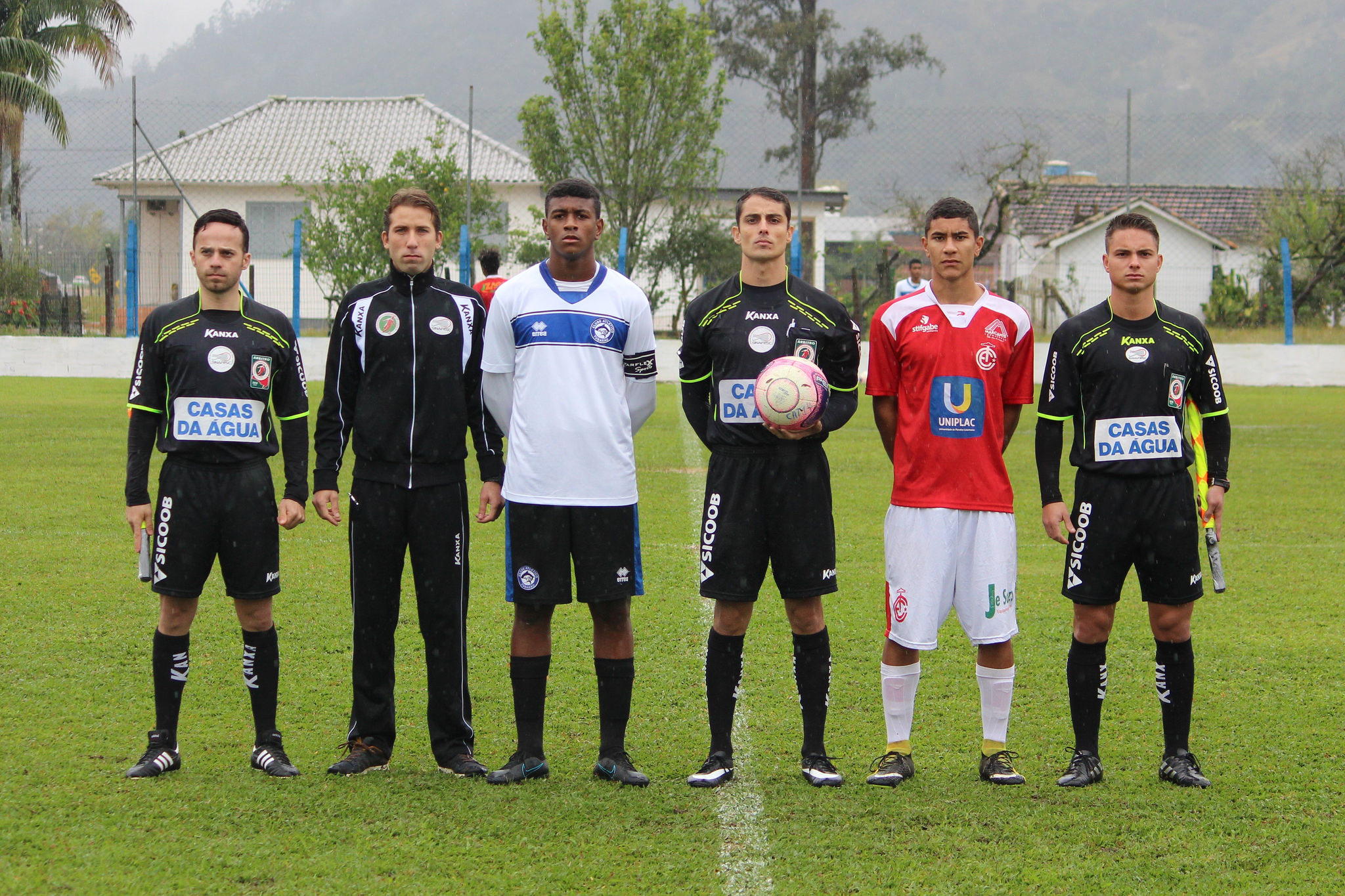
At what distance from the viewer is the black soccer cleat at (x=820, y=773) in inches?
163

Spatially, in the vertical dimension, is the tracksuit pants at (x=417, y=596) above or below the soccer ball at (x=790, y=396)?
below

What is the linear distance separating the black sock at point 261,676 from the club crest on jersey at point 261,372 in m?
0.85

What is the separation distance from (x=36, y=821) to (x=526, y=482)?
1.75 m

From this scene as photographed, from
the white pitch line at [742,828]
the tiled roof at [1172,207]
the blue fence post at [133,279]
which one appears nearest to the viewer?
the white pitch line at [742,828]

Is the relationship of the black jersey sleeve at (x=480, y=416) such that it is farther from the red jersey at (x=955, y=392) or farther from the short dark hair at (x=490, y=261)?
the short dark hair at (x=490, y=261)

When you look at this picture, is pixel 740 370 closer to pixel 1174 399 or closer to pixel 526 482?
pixel 526 482

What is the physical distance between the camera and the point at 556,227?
4191 millimetres

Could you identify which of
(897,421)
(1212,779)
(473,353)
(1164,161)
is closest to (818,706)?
(897,421)

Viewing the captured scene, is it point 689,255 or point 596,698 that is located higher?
point 689,255

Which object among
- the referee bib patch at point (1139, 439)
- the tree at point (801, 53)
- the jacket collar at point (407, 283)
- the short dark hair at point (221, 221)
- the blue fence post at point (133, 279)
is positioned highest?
the tree at point (801, 53)

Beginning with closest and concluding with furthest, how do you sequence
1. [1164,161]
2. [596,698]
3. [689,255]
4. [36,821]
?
[36,821]
[596,698]
[1164,161]
[689,255]

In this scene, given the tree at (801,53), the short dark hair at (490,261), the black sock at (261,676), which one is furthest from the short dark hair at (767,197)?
the tree at (801,53)

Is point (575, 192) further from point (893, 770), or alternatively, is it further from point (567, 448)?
point (893, 770)

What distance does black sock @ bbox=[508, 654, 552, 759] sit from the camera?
14.0 feet
